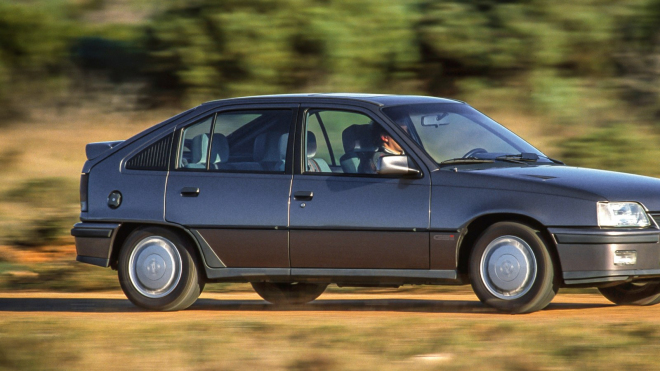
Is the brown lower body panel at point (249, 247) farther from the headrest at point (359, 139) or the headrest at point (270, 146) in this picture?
the headrest at point (359, 139)

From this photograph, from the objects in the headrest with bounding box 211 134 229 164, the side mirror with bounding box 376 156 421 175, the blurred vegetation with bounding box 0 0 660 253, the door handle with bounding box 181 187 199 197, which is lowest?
the door handle with bounding box 181 187 199 197

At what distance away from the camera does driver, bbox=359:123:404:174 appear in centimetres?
729

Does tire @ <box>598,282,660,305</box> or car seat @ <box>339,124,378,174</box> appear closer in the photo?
car seat @ <box>339,124,378,174</box>

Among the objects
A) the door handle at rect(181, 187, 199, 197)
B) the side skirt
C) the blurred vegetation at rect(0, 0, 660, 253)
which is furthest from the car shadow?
the blurred vegetation at rect(0, 0, 660, 253)

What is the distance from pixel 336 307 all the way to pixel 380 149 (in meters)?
1.63

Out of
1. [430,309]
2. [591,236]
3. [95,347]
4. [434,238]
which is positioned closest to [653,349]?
[591,236]

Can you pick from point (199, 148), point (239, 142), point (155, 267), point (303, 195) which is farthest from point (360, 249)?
point (155, 267)

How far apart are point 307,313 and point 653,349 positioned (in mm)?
2845

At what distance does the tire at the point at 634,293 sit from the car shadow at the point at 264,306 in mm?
104

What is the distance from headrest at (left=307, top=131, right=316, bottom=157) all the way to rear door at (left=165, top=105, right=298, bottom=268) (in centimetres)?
14

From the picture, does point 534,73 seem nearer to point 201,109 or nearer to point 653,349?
point 201,109

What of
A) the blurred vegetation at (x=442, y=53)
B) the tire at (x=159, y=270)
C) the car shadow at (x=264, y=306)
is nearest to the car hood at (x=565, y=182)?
the car shadow at (x=264, y=306)

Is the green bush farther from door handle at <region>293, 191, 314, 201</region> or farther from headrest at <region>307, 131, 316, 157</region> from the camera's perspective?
door handle at <region>293, 191, 314, 201</region>

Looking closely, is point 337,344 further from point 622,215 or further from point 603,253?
point 622,215
